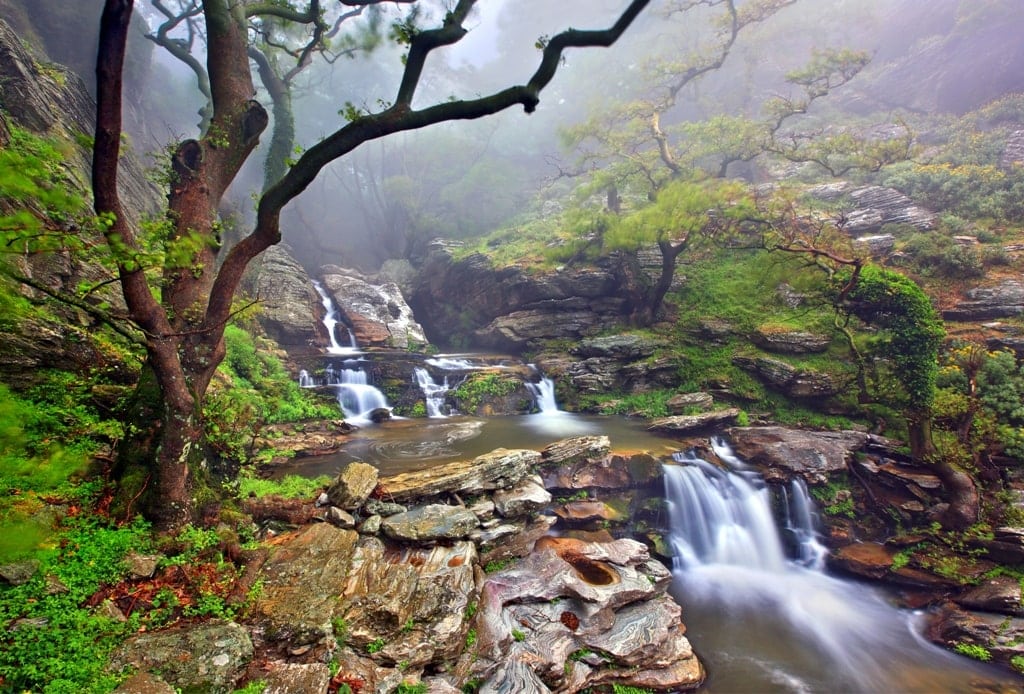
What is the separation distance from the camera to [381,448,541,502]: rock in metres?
6.75

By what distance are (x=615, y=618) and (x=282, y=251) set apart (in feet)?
80.5

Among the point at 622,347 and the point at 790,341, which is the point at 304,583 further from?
the point at 790,341

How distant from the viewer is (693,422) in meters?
12.2

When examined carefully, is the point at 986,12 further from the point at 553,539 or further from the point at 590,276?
the point at 553,539

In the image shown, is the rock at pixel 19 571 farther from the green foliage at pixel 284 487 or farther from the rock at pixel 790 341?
the rock at pixel 790 341

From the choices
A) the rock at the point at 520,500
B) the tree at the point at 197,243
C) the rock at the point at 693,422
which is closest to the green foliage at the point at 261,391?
the tree at the point at 197,243

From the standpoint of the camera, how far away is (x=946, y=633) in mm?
6902

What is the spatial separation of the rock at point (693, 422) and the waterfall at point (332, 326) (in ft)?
47.4

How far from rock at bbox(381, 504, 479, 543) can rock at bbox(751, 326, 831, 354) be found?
1307 centimetres

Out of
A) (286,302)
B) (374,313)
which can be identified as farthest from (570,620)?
(374,313)

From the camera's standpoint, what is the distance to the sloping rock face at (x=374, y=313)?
72.2 ft

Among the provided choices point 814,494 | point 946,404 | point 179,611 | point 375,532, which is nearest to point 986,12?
point 946,404

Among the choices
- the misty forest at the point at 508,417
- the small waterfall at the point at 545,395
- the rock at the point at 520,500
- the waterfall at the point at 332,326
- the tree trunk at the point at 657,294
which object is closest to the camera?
the misty forest at the point at 508,417

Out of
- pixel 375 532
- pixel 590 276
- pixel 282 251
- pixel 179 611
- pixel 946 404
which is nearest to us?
pixel 179 611
